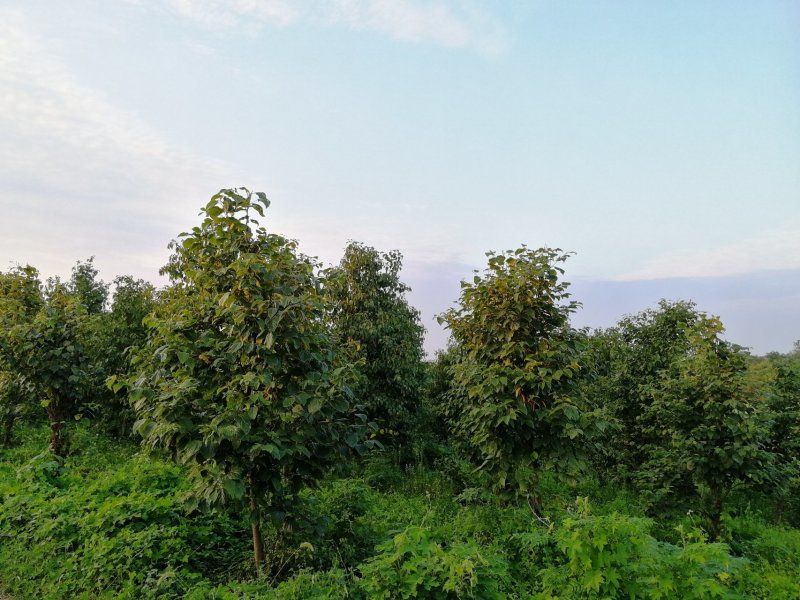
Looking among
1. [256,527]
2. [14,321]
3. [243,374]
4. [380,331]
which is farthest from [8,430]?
[243,374]

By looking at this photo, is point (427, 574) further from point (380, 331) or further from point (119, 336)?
point (119, 336)

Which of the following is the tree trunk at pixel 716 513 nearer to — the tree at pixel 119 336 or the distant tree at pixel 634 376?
the distant tree at pixel 634 376

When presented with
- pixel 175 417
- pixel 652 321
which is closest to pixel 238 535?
pixel 175 417

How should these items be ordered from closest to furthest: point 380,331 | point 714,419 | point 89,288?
1. point 714,419
2. point 380,331
3. point 89,288

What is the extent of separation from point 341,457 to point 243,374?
4.40 feet

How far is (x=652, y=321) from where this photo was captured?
9875 millimetres

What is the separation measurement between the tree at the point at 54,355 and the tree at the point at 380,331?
4911mm

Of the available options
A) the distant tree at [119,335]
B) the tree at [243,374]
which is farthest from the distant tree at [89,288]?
the tree at [243,374]

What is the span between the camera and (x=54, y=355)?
874 centimetres

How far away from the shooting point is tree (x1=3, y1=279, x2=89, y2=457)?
8578mm

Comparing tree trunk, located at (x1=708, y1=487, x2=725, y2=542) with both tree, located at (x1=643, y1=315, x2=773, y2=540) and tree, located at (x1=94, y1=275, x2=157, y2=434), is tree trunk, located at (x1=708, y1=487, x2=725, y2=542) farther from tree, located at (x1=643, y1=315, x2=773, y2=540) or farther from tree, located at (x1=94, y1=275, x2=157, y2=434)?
tree, located at (x1=94, y1=275, x2=157, y2=434)

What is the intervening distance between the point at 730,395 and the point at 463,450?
5.57 meters

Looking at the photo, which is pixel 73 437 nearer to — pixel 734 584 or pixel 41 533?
pixel 41 533

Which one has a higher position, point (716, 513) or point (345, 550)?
point (345, 550)
